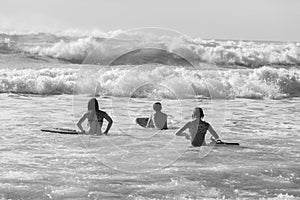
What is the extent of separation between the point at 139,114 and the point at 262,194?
32.5ft

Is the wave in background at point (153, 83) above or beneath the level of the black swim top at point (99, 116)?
above

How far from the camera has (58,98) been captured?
22.5 metres

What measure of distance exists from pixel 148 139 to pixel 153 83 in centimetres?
1147

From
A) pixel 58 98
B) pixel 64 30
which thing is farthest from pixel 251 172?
pixel 64 30

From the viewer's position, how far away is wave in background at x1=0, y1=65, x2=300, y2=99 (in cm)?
2411

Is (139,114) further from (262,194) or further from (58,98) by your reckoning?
(262,194)

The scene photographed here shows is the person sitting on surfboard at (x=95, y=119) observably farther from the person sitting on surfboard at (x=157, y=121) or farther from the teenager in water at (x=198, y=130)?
the teenager in water at (x=198, y=130)

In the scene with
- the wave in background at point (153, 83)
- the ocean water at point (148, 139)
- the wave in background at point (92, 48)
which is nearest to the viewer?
the ocean water at point (148, 139)

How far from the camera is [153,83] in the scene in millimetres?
24844

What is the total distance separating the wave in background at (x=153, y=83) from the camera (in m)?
24.1

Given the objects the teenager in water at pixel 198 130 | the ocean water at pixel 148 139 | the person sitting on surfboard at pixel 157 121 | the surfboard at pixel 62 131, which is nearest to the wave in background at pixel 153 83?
the ocean water at pixel 148 139

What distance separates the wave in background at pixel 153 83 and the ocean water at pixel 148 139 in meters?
0.06

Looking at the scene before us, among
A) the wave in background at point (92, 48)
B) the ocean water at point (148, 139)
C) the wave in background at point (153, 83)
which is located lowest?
the ocean water at point (148, 139)

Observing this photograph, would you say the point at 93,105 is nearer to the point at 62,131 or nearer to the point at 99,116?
the point at 99,116
